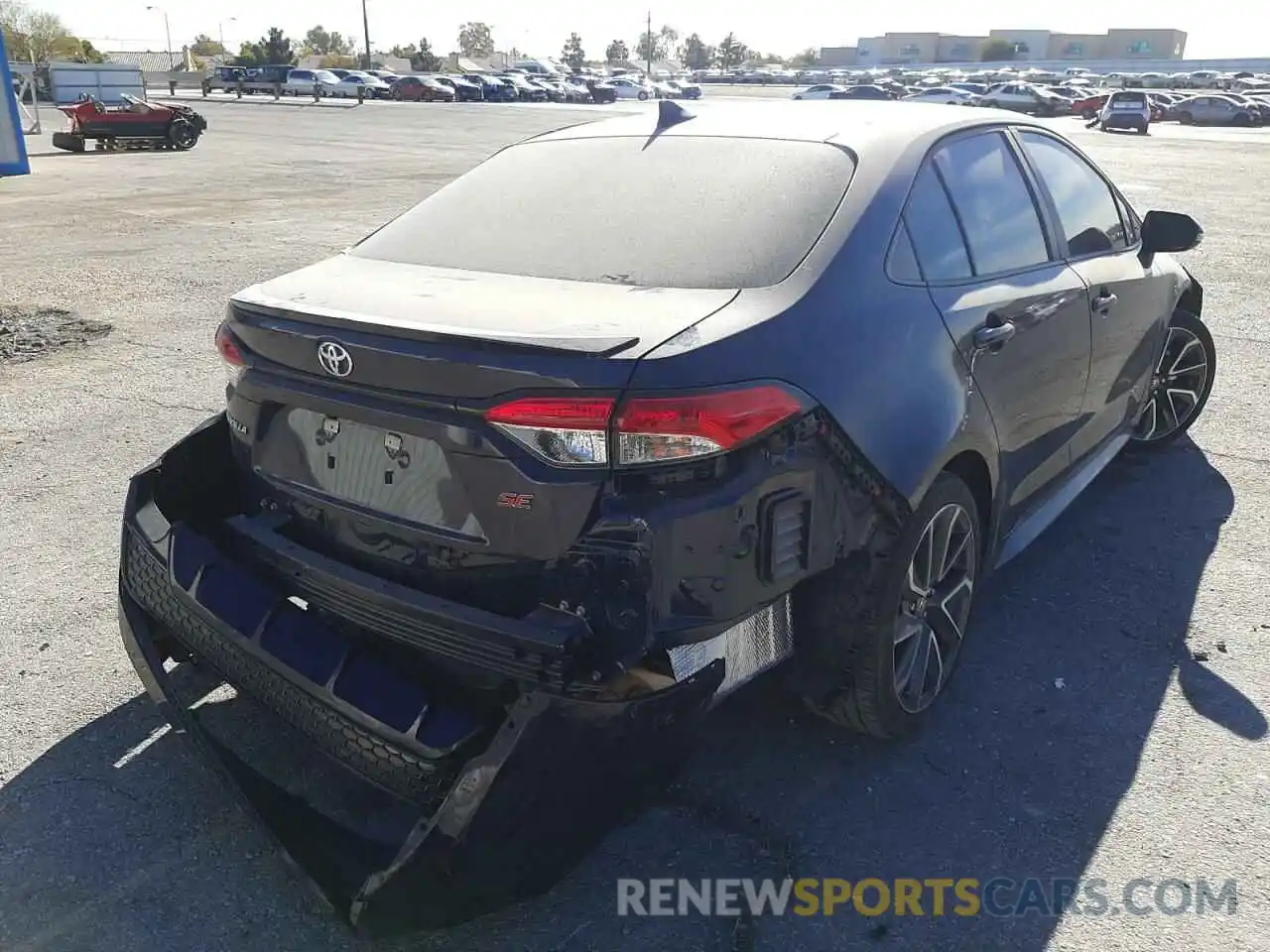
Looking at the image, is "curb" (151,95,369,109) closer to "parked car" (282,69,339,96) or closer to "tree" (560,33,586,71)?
"parked car" (282,69,339,96)

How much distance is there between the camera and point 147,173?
20578 millimetres

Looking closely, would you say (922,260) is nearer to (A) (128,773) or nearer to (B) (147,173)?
(A) (128,773)

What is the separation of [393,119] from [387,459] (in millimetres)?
41785

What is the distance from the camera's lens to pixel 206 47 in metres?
112

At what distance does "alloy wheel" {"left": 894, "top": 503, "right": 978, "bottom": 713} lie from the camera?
2955 millimetres

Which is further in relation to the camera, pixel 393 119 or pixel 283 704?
pixel 393 119

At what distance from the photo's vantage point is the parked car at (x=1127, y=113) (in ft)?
123

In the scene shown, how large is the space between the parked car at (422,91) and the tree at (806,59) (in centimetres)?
10973

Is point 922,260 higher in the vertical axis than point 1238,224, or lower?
higher

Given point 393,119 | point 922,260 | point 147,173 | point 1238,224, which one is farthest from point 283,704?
point 393,119

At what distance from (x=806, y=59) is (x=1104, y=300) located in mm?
172309

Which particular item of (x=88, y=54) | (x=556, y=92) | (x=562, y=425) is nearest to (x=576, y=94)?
(x=556, y=92)

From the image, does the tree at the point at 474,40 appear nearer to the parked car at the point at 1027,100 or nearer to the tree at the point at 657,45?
the tree at the point at 657,45

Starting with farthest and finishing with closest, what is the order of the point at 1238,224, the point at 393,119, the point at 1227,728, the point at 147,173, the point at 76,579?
the point at 393,119
the point at 147,173
the point at 1238,224
the point at 76,579
the point at 1227,728
